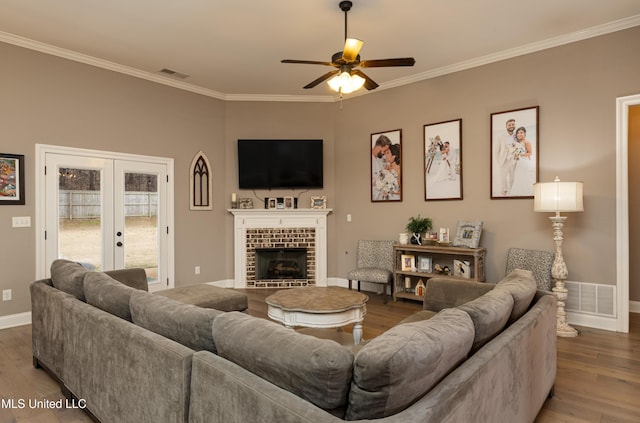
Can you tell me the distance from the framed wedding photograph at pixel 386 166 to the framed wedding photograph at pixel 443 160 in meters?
0.44

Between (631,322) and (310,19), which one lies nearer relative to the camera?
(310,19)

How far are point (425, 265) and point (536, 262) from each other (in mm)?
1353

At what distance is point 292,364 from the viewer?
50.1 inches

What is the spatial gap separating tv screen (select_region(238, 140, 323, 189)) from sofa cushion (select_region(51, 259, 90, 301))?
3554mm

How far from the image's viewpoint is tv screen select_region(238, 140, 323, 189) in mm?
6277

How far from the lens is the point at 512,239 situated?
466cm

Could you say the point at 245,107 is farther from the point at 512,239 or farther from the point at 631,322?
the point at 631,322

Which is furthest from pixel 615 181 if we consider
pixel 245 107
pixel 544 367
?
pixel 245 107

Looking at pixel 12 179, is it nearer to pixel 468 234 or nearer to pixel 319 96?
pixel 319 96

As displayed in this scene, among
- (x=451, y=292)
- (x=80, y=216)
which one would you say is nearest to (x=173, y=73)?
(x=80, y=216)

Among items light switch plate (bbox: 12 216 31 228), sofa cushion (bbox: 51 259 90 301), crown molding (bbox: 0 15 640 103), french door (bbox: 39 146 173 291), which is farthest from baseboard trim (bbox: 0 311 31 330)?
crown molding (bbox: 0 15 640 103)

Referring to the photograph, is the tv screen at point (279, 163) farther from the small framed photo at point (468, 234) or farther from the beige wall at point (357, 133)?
the small framed photo at point (468, 234)

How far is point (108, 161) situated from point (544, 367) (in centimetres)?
528

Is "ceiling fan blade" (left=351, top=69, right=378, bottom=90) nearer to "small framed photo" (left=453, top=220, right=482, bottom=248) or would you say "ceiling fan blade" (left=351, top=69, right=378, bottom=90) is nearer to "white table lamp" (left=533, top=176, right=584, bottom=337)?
"white table lamp" (left=533, top=176, right=584, bottom=337)
